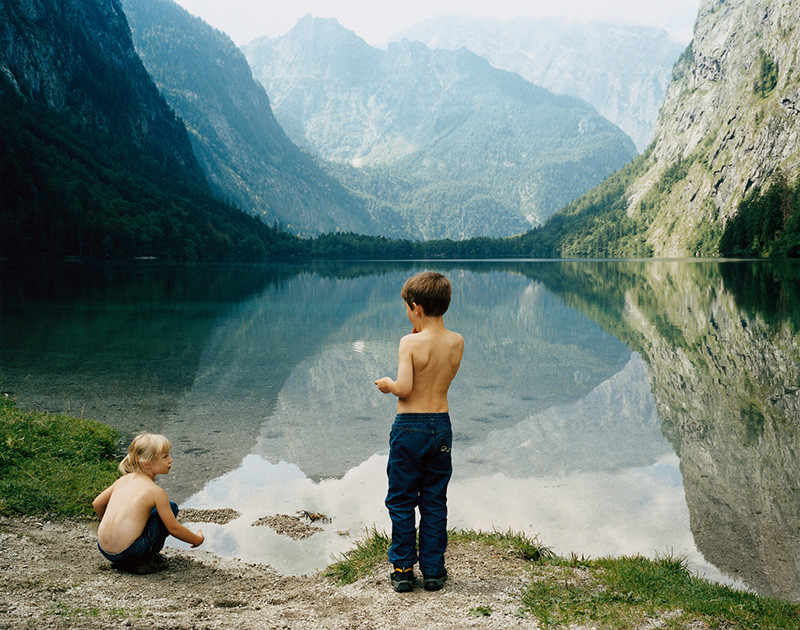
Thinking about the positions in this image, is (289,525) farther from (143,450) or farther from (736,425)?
(736,425)

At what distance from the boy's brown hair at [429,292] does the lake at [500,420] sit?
3684mm

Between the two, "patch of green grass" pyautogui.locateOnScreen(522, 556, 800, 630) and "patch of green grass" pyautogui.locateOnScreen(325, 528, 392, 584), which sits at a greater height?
"patch of green grass" pyautogui.locateOnScreen(522, 556, 800, 630)

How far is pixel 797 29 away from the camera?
18925cm

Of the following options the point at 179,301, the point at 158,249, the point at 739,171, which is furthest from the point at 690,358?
the point at 739,171

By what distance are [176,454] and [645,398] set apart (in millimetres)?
12252

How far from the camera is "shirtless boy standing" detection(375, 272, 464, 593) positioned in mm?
6770

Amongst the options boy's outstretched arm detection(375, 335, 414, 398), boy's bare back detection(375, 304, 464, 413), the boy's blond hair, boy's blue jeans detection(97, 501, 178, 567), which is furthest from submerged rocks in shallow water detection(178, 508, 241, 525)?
boy's outstretched arm detection(375, 335, 414, 398)

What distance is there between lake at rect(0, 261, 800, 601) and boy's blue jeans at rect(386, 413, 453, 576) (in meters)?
1.81

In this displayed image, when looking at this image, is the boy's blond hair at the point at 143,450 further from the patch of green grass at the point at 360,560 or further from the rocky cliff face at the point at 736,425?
the rocky cliff face at the point at 736,425

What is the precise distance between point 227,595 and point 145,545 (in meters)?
1.26

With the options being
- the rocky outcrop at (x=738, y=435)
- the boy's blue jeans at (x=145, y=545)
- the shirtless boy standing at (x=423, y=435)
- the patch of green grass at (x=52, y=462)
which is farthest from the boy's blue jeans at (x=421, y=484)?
the patch of green grass at (x=52, y=462)

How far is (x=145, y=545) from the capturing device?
721 centimetres

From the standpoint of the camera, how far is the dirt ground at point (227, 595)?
5.69 metres

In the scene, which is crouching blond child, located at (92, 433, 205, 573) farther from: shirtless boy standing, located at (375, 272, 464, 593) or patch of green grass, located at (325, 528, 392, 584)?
shirtless boy standing, located at (375, 272, 464, 593)
